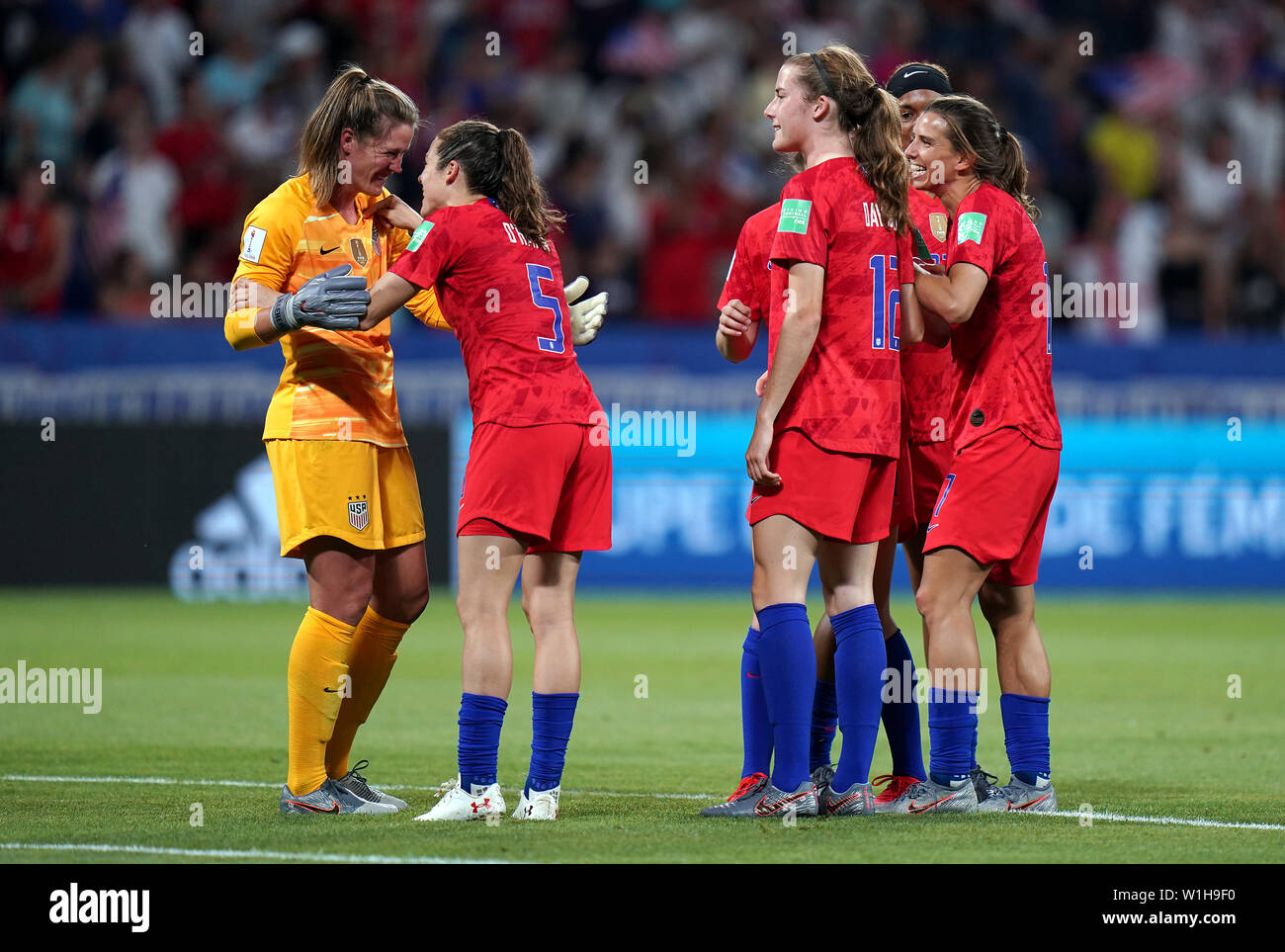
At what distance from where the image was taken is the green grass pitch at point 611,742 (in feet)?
17.2

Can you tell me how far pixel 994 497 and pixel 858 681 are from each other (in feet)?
2.58

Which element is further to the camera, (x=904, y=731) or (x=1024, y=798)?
(x=904, y=731)

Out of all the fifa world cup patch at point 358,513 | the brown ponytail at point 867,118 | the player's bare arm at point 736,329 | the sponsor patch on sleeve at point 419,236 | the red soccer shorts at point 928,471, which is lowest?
the fifa world cup patch at point 358,513

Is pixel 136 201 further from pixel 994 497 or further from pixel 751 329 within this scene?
pixel 994 497

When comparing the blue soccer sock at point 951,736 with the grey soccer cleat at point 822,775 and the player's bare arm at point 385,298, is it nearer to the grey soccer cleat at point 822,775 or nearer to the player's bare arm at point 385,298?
the grey soccer cleat at point 822,775

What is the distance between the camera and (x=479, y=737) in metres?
5.61

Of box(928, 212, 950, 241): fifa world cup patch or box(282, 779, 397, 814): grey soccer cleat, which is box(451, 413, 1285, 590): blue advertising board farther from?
box(282, 779, 397, 814): grey soccer cleat

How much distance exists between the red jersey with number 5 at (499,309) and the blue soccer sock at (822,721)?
1.36 meters

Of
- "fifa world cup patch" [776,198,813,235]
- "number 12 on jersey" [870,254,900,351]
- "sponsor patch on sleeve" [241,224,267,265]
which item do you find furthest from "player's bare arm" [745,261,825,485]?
"sponsor patch on sleeve" [241,224,267,265]

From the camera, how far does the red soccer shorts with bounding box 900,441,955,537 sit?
6.50 m

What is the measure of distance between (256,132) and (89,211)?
1.92m

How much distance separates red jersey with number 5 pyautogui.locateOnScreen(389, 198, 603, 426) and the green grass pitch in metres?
1.34

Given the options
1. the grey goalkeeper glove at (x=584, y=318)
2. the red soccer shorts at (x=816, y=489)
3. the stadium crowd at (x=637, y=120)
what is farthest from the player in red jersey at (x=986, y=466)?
the stadium crowd at (x=637, y=120)

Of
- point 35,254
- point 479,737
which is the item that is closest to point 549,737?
point 479,737
